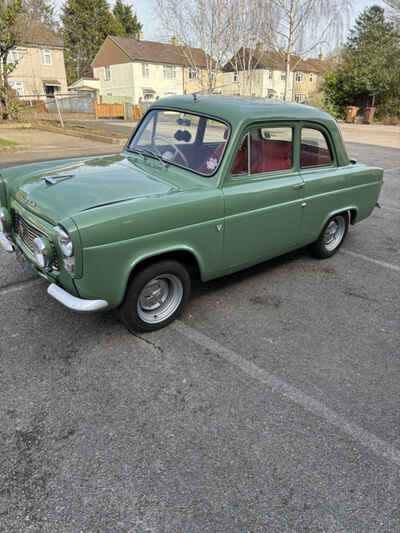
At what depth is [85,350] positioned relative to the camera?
122 inches

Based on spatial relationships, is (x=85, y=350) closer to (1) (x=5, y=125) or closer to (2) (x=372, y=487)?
(2) (x=372, y=487)

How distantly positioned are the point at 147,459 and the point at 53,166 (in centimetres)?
294

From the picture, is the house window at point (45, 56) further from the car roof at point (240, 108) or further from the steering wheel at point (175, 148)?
the steering wheel at point (175, 148)

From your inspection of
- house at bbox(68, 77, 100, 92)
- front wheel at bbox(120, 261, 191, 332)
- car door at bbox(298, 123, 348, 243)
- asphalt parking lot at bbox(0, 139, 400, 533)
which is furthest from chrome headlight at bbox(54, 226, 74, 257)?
house at bbox(68, 77, 100, 92)

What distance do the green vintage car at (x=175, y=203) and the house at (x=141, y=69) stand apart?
1667 inches

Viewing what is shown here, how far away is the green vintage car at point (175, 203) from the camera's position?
9.16 ft

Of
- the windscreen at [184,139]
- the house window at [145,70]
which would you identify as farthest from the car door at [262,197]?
the house window at [145,70]

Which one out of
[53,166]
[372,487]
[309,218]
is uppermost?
[53,166]

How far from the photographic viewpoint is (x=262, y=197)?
3.65 metres

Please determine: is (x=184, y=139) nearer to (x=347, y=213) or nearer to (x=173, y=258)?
(x=173, y=258)

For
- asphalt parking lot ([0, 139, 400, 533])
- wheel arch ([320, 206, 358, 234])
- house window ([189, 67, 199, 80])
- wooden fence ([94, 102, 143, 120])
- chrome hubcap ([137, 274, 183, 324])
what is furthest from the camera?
wooden fence ([94, 102, 143, 120])

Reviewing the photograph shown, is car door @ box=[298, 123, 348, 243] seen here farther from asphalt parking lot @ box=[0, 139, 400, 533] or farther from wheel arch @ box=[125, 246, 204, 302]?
wheel arch @ box=[125, 246, 204, 302]

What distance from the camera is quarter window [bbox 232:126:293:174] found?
3.55 meters

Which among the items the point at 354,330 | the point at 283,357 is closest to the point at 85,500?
the point at 283,357
